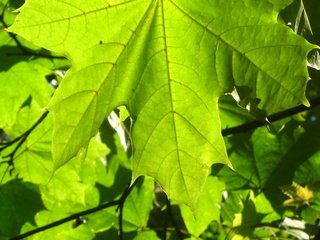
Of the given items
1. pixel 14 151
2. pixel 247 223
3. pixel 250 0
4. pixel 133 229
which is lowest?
pixel 133 229

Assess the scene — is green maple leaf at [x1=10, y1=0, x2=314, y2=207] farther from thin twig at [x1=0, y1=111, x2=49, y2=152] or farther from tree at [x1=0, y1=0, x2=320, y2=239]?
thin twig at [x1=0, y1=111, x2=49, y2=152]

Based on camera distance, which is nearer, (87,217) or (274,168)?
(274,168)

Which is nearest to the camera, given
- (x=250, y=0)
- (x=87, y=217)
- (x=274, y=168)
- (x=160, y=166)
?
(x=250, y=0)

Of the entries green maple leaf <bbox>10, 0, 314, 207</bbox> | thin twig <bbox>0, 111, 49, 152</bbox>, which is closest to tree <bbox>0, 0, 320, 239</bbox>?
green maple leaf <bbox>10, 0, 314, 207</bbox>

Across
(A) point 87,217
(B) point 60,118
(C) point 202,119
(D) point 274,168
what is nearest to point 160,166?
(C) point 202,119

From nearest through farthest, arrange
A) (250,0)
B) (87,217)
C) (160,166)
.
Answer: (250,0) → (160,166) → (87,217)

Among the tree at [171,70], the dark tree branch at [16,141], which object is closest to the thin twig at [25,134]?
the dark tree branch at [16,141]

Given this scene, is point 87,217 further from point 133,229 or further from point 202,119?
point 202,119

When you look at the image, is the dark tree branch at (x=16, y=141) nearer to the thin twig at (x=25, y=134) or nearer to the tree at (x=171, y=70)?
the thin twig at (x=25, y=134)
